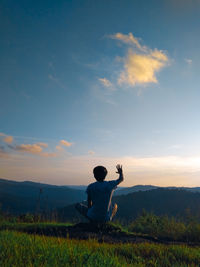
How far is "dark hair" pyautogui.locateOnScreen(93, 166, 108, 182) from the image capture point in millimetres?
7047

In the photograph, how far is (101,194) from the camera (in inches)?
275

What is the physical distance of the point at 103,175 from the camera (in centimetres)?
710

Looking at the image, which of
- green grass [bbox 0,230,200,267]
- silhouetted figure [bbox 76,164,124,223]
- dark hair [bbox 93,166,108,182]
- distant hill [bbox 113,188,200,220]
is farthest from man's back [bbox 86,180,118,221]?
distant hill [bbox 113,188,200,220]

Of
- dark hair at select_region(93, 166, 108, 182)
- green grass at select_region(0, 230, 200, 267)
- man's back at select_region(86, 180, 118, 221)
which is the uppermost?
dark hair at select_region(93, 166, 108, 182)

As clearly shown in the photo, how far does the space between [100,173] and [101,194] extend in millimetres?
574

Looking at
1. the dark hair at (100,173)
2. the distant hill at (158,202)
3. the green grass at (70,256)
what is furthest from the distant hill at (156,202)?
the green grass at (70,256)

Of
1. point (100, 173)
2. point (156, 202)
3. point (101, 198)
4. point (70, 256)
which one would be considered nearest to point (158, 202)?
point (156, 202)

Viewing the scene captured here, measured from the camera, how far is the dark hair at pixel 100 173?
705cm

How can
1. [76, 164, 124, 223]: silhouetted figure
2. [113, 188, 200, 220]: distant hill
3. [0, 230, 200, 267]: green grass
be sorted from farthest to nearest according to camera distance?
[113, 188, 200, 220]: distant hill → [76, 164, 124, 223]: silhouetted figure → [0, 230, 200, 267]: green grass

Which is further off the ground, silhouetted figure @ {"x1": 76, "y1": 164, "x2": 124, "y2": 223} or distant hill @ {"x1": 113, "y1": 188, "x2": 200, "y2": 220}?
silhouetted figure @ {"x1": 76, "y1": 164, "x2": 124, "y2": 223}

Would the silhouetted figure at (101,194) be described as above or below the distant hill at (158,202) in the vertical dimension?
above

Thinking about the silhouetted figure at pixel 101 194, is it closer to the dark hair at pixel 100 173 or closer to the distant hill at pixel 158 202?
the dark hair at pixel 100 173

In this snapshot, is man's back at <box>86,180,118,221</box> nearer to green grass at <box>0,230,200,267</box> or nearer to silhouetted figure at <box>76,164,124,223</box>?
silhouetted figure at <box>76,164,124,223</box>

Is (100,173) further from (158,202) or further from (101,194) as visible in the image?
(158,202)
